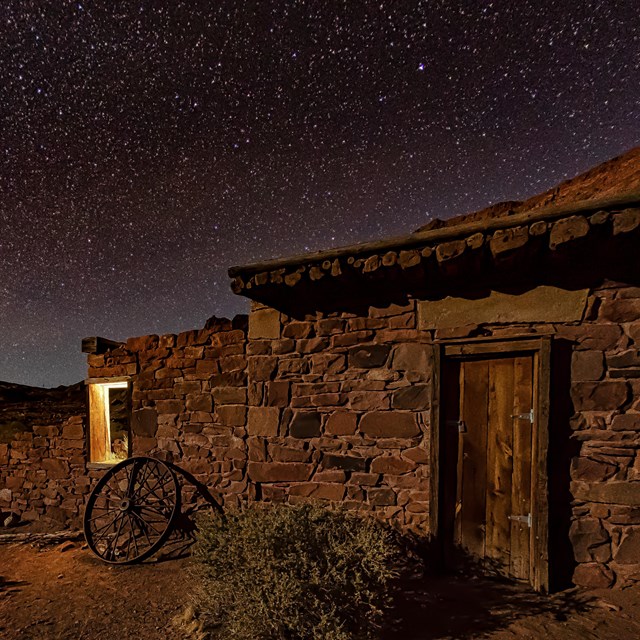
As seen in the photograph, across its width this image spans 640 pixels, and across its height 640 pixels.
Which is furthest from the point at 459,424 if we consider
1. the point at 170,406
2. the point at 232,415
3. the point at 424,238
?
the point at 170,406

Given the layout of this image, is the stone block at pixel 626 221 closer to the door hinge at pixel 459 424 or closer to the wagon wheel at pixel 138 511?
the door hinge at pixel 459 424

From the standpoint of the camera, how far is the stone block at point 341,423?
14.6 ft

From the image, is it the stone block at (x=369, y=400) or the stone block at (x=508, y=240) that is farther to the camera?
the stone block at (x=369, y=400)

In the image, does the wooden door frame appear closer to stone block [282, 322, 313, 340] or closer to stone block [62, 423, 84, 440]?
stone block [282, 322, 313, 340]

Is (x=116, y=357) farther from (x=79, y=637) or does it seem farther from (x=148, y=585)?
(x=79, y=637)

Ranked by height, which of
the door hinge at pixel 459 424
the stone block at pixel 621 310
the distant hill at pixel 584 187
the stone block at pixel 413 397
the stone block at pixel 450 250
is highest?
the distant hill at pixel 584 187

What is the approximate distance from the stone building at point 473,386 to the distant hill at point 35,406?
446cm

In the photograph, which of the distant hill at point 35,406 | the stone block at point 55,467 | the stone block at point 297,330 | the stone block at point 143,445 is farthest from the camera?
the distant hill at point 35,406

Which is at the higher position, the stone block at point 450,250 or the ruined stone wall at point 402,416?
the stone block at point 450,250

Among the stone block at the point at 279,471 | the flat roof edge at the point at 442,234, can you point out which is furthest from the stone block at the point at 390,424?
the flat roof edge at the point at 442,234

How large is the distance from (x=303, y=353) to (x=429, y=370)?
1.37m

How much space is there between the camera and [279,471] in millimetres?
4762

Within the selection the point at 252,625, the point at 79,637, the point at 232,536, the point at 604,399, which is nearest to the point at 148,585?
the point at 79,637

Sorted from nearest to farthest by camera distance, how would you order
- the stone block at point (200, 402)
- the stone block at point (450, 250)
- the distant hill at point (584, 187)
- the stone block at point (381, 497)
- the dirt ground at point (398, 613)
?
the dirt ground at point (398, 613)
the stone block at point (450, 250)
the stone block at point (381, 497)
the stone block at point (200, 402)
the distant hill at point (584, 187)
